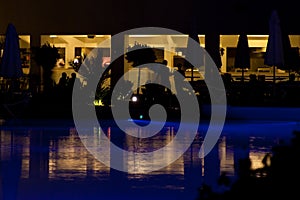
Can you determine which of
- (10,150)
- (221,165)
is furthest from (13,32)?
(221,165)

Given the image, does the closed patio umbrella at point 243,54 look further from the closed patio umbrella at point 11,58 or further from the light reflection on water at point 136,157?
the closed patio umbrella at point 11,58

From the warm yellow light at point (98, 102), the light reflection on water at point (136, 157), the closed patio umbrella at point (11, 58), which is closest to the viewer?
the light reflection on water at point (136, 157)

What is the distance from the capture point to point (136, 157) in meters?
11.2

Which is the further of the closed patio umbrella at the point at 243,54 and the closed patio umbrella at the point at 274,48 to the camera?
the closed patio umbrella at the point at 243,54

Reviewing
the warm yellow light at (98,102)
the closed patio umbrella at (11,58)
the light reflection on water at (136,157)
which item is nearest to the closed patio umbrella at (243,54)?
the warm yellow light at (98,102)

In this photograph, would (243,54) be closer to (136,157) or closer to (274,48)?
(274,48)

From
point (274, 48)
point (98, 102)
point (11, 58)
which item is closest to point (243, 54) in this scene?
point (274, 48)

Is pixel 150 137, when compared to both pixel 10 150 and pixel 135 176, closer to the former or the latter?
pixel 10 150

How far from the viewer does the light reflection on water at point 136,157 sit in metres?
9.21

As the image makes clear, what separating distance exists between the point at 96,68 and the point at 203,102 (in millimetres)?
3103

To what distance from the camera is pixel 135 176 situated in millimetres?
9352

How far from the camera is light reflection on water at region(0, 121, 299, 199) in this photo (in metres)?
9.21

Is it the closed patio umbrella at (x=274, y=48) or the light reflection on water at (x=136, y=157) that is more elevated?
the closed patio umbrella at (x=274, y=48)

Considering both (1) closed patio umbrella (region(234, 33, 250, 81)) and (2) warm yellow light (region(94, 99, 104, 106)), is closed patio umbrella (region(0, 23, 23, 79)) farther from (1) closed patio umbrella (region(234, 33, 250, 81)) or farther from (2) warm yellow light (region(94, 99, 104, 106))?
(1) closed patio umbrella (region(234, 33, 250, 81))
